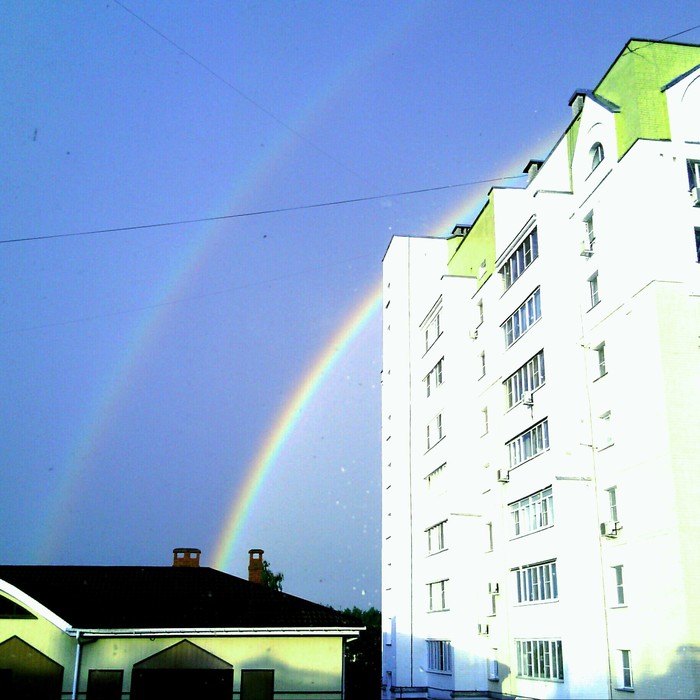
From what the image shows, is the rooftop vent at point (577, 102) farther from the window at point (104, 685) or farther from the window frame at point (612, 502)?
the window at point (104, 685)

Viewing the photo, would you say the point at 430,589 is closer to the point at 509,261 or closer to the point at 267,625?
the point at 267,625

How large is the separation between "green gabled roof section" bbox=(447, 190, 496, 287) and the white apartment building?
130mm

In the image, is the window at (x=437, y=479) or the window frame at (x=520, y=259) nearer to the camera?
the window frame at (x=520, y=259)

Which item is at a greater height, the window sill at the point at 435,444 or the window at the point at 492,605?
the window sill at the point at 435,444

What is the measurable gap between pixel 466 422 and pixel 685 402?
14501 millimetres

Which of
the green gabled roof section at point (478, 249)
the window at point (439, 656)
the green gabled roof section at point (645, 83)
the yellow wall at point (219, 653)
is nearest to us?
the green gabled roof section at point (645, 83)

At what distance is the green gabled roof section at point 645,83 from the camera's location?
25000mm

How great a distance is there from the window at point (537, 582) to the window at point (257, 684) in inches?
362

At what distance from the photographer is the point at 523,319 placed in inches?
1222

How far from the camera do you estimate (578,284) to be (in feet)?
92.4

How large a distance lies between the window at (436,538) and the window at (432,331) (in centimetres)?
876

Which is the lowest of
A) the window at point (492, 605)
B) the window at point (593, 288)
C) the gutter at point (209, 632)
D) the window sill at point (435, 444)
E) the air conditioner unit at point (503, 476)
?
the gutter at point (209, 632)

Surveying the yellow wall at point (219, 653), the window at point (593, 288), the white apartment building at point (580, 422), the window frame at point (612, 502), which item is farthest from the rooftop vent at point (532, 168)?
the yellow wall at point (219, 653)

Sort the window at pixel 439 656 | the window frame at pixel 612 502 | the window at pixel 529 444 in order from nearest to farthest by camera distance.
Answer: the window frame at pixel 612 502
the window at pixel 529 444
the window at pixel 439 656
